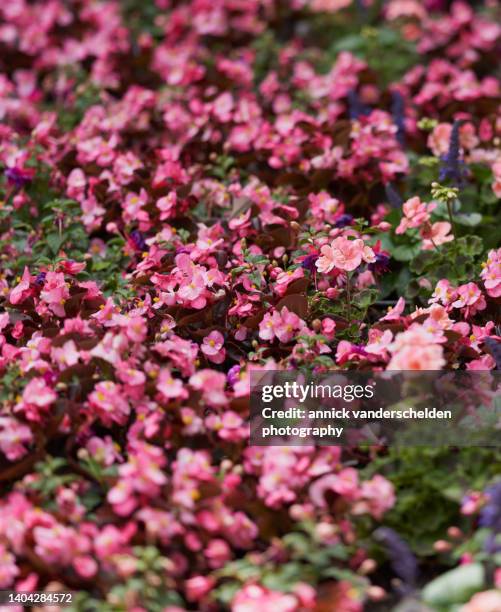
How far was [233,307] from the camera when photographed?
7.71 feet

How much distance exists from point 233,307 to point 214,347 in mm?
126

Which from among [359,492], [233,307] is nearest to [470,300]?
[233,307]

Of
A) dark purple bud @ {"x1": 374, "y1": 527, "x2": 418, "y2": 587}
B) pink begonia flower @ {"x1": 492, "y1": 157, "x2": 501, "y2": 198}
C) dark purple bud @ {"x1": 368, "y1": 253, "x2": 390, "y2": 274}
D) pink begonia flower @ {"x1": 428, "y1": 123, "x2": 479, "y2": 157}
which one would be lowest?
dark purple bud @ {"x1": 374, "y1": 527, "x2": 418, "y2": 587}

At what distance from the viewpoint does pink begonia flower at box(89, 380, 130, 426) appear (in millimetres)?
1975

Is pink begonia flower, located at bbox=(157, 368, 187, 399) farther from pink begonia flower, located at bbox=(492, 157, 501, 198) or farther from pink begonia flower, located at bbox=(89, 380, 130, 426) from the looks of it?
pink begonia flower, located at bbox=(492, 157, 501, 198)

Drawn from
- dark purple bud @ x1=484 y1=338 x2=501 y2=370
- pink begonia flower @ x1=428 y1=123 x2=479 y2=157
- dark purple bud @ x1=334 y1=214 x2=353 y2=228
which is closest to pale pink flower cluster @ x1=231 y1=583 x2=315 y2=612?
dark purple bud @ x1=484 y1=338 x2=501 y2=370

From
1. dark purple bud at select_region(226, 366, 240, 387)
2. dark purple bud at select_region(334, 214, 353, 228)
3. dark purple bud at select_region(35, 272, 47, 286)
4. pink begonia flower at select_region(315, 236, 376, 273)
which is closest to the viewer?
dark purple bud at select_region(226, 366, 240, 387)

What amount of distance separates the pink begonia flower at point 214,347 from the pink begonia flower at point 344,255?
0.29 m

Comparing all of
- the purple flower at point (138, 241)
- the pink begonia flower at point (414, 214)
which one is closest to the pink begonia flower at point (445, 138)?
the pink begonia flower at point (414, 214)

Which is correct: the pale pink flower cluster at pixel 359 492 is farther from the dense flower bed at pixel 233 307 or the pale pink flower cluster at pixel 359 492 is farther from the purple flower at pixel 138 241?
the purple flower at pixel 138 241

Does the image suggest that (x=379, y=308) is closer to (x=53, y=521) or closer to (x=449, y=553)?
(x=449, y=553)

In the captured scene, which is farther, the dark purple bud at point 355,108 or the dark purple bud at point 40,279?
the dark purple bud at point 355,108

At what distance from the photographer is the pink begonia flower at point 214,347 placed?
2268 millimetres

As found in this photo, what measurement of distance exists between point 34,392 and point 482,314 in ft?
3.63
